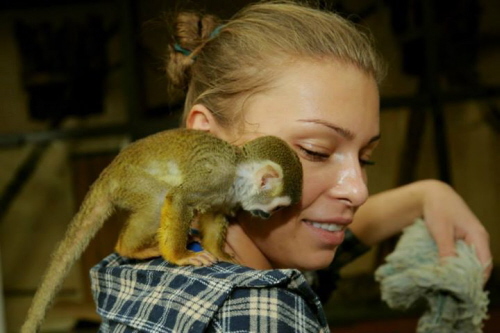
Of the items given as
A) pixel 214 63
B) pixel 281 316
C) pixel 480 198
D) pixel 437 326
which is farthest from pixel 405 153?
pixel 281 316

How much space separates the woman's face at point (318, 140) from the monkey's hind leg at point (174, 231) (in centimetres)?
14

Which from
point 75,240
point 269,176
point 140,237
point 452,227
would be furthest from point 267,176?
point 452,227

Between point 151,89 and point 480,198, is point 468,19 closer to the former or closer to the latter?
point 480,198

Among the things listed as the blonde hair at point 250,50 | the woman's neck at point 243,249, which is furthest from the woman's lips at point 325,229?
the blonde hair at point 250,50

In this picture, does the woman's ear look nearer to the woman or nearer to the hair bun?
the woman

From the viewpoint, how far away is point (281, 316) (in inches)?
30.4

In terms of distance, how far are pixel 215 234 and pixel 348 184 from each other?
24 centimetres

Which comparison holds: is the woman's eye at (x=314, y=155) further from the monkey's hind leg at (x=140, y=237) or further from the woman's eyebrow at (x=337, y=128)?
the monkey's hind leg at (x=140, y=237)

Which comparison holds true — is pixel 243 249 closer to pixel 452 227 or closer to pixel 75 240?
pixel 75 240

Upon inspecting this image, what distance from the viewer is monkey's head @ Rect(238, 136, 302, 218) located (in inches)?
37.9

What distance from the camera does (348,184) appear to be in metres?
1.01

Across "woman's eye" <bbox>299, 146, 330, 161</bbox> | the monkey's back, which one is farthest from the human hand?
the monkey's back

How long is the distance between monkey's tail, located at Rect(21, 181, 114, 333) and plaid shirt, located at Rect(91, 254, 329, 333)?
168 mm

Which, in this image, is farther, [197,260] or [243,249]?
[243,249]
